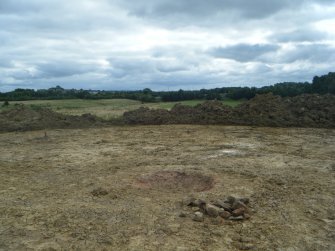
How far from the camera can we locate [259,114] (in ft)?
55.9

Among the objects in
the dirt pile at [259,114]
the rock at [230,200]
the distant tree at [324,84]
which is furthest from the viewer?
the distant tree at [324,84]

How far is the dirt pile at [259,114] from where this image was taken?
1627 cm

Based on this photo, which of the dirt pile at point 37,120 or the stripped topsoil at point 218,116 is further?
the dirt pile at point 37,120

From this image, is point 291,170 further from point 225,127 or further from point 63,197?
point 225,127

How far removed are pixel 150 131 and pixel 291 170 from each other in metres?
7.39

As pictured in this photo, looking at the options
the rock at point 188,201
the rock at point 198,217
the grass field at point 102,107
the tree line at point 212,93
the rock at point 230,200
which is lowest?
the rock at point 198,217

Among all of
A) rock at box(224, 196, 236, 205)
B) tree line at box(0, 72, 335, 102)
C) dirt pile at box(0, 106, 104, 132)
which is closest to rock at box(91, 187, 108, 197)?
rock at box(224, 196, 236, 205)

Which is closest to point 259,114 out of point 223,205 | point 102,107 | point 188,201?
point 188,201

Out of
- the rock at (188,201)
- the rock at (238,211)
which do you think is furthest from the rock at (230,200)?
the rock at (188,201)

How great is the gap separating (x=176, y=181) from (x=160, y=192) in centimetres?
86

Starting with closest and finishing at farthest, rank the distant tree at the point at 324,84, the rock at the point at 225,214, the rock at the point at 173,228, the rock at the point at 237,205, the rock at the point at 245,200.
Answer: the rock at the point at 173,228 → the rock at the point at 225,214 → the rock at the point at 237,205 → the rock at the point at 245,200 → the distant tree at the point at 324,84

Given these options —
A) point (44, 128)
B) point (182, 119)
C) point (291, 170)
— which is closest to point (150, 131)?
point (182, 119)

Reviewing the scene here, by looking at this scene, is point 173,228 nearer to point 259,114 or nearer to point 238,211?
point 238,211

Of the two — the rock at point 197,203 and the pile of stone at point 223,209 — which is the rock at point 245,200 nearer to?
the pile of stone at point 223,209
